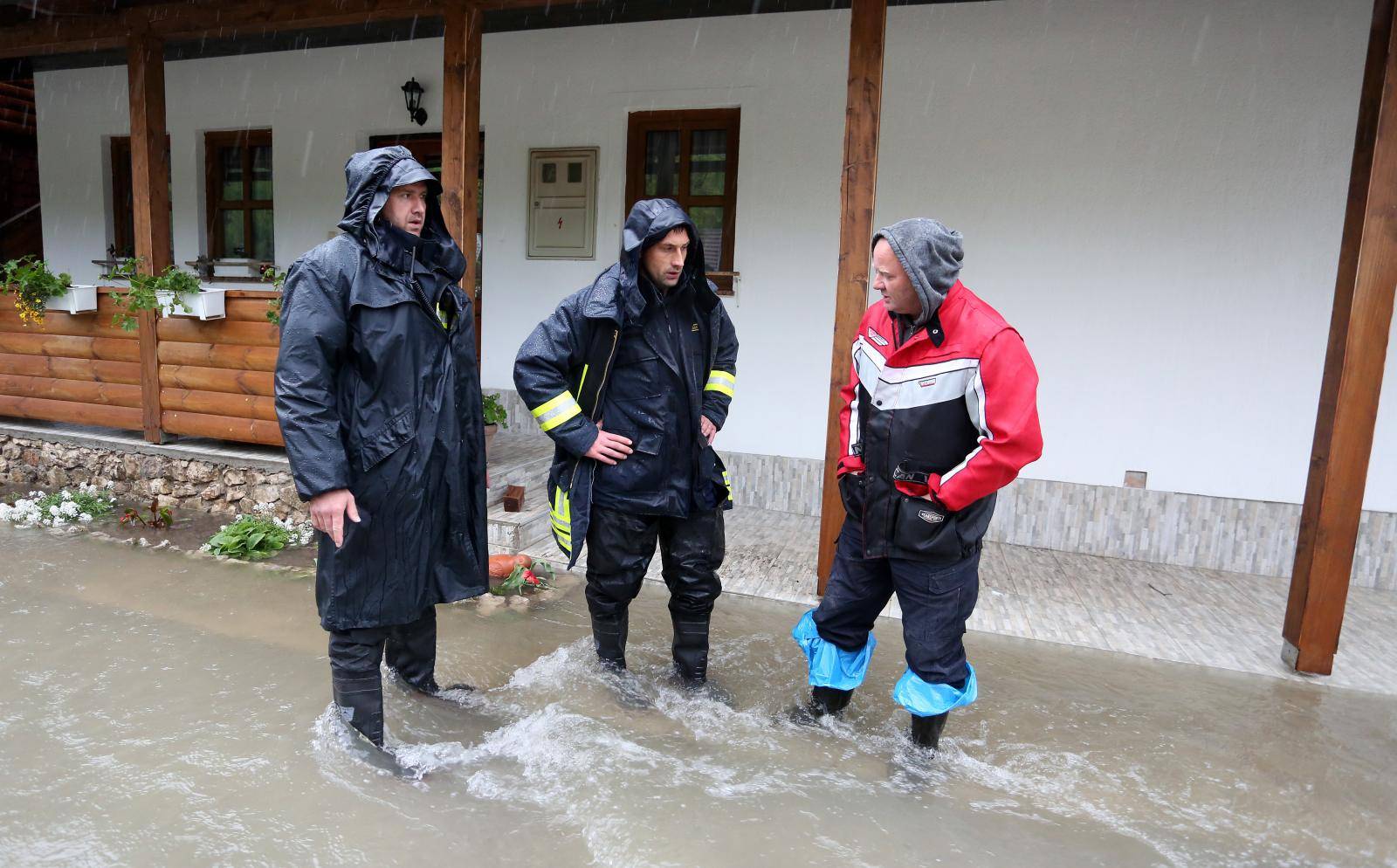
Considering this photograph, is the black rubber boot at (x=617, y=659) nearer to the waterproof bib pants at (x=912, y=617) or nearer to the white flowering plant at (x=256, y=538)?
the waterproof bib pants at (x=912, y=617)

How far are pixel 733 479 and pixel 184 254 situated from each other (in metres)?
5.31

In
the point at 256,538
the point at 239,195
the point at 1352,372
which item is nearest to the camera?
the point at 1352,372

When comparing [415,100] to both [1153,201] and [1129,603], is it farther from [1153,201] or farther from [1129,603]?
[1129,603]

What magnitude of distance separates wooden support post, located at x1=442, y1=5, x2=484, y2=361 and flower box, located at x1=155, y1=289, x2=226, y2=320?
70.1 inches

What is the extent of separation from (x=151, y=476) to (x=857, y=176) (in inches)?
203

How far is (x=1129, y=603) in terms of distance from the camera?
178 inches

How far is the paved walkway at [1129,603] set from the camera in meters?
3.92

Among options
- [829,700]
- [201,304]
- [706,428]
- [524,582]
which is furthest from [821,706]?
[201,304]

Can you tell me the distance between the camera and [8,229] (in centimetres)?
940

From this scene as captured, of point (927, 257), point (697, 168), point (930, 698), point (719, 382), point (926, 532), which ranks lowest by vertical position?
point (930, 698)

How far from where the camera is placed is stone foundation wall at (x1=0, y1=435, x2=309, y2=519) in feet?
18.5

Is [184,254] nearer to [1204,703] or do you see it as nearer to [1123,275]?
[1123,275]

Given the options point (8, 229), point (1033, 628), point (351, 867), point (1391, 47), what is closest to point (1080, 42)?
point (1391, 47)

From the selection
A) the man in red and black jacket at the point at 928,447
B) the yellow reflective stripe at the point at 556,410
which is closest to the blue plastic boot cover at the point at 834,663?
the man in red and black jacket at the point at 928,447
